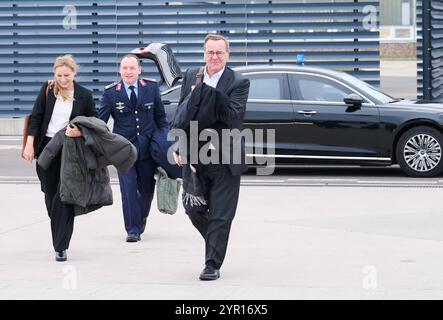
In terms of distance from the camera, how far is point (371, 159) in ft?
51.6

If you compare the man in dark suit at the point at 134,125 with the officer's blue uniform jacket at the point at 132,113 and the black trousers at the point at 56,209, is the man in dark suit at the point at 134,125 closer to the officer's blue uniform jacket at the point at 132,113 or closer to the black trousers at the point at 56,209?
the officer's blue uniform jacket at the point at 132,113

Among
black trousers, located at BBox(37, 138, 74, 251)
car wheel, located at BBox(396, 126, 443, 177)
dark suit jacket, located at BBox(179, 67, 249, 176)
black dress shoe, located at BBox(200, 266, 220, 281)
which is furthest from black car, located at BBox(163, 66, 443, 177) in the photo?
black dress shoe, located at BBox(200, 266, 220, 281)

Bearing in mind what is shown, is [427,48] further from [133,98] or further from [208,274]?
[208,274]

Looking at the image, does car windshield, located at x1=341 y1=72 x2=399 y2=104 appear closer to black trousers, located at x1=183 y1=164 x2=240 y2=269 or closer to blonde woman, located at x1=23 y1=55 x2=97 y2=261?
blonde woman, located at x1=23 y1=55 x2=97 y2=261

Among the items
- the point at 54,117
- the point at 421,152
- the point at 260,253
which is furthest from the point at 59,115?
the point at 421,152

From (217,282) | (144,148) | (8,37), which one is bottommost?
(217,282)

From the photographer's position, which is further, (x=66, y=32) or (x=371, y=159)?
(x=66, y=32)

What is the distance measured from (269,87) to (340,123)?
42.1 inches

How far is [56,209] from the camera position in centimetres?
977

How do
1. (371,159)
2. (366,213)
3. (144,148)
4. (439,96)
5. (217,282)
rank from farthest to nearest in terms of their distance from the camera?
(439,96)
(371,159)
(366,213)
(144,148)
(217,282)

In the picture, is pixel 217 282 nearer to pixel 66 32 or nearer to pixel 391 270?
pixel 391 270

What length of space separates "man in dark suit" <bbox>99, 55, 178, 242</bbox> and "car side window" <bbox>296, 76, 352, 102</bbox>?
204 inches

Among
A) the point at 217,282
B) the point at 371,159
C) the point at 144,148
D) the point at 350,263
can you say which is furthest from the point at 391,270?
the point at 371,159

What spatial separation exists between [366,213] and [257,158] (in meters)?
3.85
